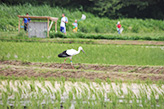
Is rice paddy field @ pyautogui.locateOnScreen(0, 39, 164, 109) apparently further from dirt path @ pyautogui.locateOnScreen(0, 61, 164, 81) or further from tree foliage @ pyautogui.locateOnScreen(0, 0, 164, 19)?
tree foliage @ pyautogui.locateOnScreen(0, 0, 164, 19)

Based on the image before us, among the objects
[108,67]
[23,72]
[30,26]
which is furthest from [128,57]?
[30,26]

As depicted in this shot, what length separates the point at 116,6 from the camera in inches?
1602

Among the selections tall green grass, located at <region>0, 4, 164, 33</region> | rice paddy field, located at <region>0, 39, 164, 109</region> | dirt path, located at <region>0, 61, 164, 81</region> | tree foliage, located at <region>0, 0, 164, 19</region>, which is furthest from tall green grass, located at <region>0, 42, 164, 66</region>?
tree foliage, located at <region>0, 0, 164, 19</region>

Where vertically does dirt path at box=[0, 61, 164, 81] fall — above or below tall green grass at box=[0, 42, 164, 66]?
above

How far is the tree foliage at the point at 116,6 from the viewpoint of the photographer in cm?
3961

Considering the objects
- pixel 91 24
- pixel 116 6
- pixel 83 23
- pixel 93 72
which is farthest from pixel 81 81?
→ pixel 116 6

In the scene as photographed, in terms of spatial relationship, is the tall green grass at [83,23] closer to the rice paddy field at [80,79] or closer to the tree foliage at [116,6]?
the tree foliage at [116,6]

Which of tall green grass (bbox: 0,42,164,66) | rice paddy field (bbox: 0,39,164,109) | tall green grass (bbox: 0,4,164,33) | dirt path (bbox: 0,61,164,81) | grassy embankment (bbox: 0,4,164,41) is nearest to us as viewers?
rice paddy field (bbox: 0,39,164,109)

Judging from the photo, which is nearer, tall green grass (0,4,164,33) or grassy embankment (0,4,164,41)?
grassy embankment (0,4,164,41)

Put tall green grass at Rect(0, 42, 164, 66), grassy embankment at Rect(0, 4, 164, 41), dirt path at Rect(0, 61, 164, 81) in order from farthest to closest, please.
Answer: grassy embankment at Rect(0, 4, 164, 41) → tall green grass at Rect(0, 42, 164, 66) → dirt path at Rect(0, 61, 164, 81)

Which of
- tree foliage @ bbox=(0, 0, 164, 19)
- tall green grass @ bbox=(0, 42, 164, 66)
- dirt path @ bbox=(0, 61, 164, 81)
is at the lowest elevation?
tall green grass @ bbox=(0, 42, 164, 66)

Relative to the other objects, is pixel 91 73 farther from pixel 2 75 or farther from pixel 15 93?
pixel 15 93

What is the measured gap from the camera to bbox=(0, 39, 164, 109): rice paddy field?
6004mm

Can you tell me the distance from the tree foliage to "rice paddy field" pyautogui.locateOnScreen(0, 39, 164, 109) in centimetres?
2514
